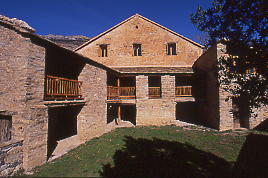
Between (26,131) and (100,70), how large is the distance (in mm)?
6268

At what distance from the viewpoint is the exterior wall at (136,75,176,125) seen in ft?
43.1

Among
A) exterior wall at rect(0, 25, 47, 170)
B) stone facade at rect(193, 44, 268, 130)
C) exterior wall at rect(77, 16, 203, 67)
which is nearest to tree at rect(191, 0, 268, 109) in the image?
stone facade at rect(193, 44, 268, 130)

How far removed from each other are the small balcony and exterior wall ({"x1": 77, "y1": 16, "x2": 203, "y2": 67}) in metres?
8.42

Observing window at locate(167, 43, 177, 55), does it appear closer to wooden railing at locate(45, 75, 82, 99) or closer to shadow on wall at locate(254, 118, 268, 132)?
shadow on wall at locate(254, 118, 268, 132)

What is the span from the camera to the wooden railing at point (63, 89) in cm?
698

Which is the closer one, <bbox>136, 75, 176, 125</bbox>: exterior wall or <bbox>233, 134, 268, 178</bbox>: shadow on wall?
<bbox>233, 134, 268, 178</bbox>: shadow on wall

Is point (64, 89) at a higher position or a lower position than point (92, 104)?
higher

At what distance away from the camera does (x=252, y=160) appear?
235 inches

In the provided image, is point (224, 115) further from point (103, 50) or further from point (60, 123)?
point (103, 50)

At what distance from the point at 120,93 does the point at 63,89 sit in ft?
22.1

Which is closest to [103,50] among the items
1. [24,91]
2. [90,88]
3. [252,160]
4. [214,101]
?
[90,88]

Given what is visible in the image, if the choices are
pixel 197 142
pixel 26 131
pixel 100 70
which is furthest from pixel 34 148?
pixel 197 142

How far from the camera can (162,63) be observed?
1623cm

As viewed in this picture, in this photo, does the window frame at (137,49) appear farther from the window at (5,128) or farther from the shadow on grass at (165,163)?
the window at (5,128)
